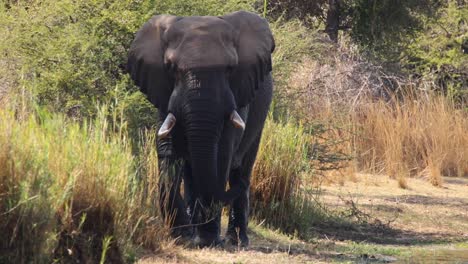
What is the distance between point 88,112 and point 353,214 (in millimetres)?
3805

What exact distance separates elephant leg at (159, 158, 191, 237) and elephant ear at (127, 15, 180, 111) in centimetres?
54

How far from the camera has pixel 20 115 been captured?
26.8ft

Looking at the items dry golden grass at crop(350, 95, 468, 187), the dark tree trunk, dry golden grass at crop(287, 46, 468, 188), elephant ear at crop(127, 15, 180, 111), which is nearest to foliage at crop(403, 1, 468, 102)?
the dark tree trunk

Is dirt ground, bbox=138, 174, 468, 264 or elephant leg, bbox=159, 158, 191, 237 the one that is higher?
elephant leg, bbox=159, 158, 191, 237

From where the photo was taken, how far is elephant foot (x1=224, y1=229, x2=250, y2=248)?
1064cm

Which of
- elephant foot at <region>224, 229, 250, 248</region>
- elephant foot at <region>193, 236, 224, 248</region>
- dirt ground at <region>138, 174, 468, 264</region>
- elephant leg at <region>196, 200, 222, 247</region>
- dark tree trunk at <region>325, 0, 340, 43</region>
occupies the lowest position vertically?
dirt ground at <region>138, 174, 468, 264</region>

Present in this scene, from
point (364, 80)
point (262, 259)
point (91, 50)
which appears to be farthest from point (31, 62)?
point (364, 80)

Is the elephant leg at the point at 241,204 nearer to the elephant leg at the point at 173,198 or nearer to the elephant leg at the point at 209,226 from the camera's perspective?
the elephant leg at the point at 209,226

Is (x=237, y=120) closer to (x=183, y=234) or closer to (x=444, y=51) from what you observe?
(x=183, y=234)

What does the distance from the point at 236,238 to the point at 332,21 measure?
12715 mm

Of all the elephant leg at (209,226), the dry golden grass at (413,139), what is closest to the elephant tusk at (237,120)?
the elephant leg at (209,226)

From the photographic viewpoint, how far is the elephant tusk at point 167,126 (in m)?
9.67

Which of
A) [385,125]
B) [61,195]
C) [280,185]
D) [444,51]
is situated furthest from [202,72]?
[444,51]

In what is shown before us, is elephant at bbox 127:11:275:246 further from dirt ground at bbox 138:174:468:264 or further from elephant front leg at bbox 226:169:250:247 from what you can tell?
dirt ground at bbox 138:174:468:264
